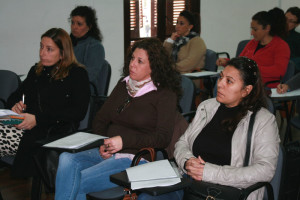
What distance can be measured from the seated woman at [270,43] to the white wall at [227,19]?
2.31 metres

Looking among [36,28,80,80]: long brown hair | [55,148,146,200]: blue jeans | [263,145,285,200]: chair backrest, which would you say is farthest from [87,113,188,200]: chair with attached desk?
[36,28,80,80]: long brown hair

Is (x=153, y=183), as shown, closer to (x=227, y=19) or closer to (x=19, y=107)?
(x=19, y=107)

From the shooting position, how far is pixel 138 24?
5969 mm

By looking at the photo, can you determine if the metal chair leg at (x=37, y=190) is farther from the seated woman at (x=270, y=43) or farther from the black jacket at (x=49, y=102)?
the seated woman at (x=270, y=43)

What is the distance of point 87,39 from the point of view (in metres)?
4.21

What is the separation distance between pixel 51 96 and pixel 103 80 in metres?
1.03

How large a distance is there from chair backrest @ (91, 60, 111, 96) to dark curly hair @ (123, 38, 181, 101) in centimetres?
142

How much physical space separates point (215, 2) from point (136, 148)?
468cm

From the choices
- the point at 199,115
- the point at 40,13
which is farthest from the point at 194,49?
the point at 199,115

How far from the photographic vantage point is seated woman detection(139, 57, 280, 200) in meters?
1.94

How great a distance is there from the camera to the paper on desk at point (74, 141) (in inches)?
84.7

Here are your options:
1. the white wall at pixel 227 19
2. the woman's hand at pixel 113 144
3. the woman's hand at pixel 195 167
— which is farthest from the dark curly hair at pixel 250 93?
the white wall at pixel 227 19

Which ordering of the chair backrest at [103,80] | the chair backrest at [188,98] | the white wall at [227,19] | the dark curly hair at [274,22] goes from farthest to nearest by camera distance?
the white wall at [227,19] < the dark curly hair at [274,22] < the chair backrest at [103,80] < the chair backrest at [188,98]

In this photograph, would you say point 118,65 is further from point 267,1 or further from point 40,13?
point 267,1
